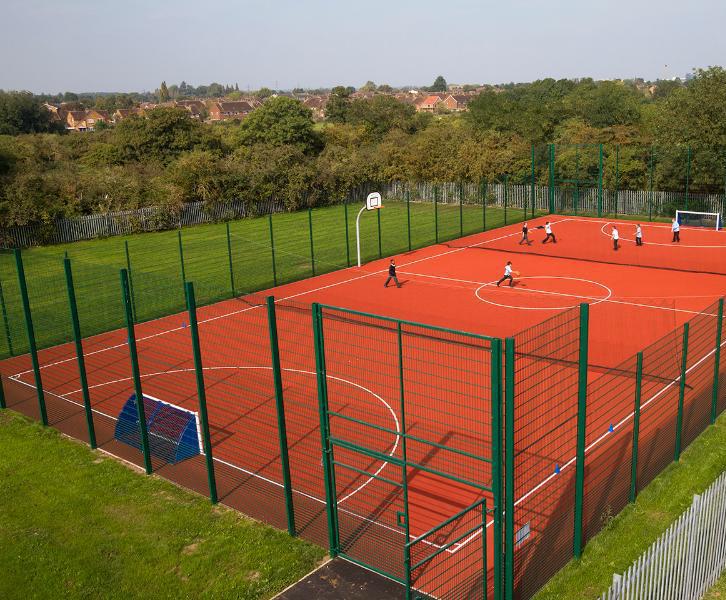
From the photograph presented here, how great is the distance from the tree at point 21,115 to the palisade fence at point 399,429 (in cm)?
8084

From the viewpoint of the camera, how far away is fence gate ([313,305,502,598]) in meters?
8.97

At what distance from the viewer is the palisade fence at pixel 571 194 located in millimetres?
38062

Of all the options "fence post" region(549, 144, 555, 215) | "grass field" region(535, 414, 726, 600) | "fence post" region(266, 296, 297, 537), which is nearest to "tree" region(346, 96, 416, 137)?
"fence post" region(549, 144, 555, 215)

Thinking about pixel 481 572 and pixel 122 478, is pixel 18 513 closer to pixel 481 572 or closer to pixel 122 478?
pixel 122 478

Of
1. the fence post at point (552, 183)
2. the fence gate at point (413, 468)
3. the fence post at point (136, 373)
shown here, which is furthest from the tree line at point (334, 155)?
the fence gate at point (413, 468)

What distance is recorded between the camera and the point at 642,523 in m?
10.7

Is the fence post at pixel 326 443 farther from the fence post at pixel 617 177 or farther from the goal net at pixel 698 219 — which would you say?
the fence post at pixel 617 177

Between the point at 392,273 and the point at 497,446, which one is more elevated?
the point at 497,446

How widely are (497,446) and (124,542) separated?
5937 mm

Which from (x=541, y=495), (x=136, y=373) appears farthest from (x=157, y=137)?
(x=541, y=495)

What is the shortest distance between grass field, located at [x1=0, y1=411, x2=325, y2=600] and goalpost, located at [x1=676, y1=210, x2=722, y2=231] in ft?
107

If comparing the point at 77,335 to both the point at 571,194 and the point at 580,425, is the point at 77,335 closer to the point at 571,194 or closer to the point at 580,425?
the point at 580,425

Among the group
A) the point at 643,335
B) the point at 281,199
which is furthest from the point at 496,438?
the point at 281,199

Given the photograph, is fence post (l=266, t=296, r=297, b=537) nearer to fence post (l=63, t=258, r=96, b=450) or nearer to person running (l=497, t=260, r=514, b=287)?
fence post (l=63, t=258, r=96, b=450)
